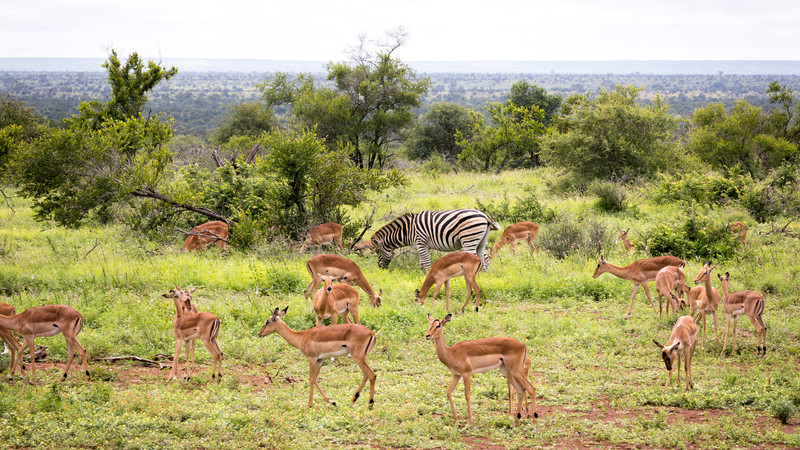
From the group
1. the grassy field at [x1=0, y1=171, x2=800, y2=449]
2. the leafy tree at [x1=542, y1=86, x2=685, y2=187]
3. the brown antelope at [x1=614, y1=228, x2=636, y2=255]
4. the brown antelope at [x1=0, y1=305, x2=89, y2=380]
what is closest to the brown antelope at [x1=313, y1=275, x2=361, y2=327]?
the grassy field at [x1=0, y1=171, x2=800, y2=449]

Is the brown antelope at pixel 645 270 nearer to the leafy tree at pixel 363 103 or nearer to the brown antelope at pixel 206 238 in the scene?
the brown antelope at pixel 206 238

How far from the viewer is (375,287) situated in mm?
12125

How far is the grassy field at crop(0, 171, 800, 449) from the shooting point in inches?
248

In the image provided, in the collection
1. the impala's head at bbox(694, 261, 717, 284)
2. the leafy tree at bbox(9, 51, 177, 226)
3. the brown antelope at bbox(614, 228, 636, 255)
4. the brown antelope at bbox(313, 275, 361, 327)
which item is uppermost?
the leafy tree at bbox(9, 51, 177, 226)

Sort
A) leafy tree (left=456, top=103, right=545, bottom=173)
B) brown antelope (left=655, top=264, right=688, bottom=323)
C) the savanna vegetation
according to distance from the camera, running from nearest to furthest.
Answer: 1. the savanna vegetation
2. brown antelope (left=655, top=264, right=688, bottom=323)
3. leafy tree (left=456, top=103, right=545, bottom=173)

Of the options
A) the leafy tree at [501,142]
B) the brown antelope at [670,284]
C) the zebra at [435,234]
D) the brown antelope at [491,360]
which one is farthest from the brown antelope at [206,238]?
the leafy tree at [501,142]

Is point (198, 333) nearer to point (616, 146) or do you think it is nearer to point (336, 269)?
point (336, 269)

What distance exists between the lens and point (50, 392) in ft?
22.5

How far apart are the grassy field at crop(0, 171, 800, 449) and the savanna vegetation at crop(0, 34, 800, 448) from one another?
3 centimetres

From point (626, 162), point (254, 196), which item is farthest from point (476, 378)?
point (626, 162)

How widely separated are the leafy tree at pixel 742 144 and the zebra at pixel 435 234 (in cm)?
1821

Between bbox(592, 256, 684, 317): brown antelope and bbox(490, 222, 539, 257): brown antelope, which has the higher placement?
bbox(592, 256, 684, 317): brown antelope

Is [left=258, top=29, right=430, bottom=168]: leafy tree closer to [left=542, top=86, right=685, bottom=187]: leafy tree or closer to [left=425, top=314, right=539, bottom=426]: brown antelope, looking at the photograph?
[left=542, top=86, right=685, bottom=187]: leafy tree

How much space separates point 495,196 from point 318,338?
1691 cm
